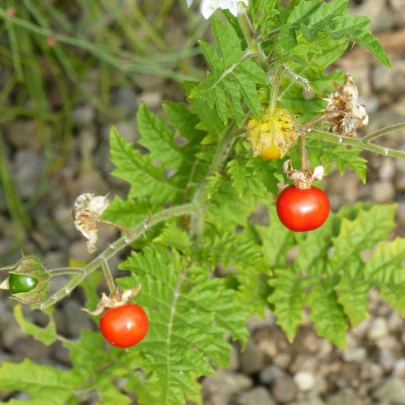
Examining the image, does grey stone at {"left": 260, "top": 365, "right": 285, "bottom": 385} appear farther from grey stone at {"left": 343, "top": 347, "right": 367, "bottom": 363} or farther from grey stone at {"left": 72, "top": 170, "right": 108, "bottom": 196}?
grey stone at {"left": 72, "top": 170, "right": 108, "bottom": 196}

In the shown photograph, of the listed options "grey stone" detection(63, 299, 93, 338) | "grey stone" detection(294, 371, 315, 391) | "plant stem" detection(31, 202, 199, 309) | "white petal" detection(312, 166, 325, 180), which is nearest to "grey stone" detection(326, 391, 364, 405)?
"grey stone" detection(294, 371, 315, 391)

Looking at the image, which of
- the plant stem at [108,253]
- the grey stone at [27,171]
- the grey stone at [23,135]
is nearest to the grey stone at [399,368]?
the plant stem at [108,253]

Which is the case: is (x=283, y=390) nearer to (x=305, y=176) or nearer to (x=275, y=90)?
(x=305, y=176)

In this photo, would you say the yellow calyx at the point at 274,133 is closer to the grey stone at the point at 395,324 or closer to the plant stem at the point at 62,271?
the plant stem at the point at 62,271

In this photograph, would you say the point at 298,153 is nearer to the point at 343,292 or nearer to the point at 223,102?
the point at 223,102

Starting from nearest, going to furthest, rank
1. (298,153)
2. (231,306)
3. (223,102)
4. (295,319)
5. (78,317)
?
(223,102), (298,153), (231,306), (295,319), (78,317)

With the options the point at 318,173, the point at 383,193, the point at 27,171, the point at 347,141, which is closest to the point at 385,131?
the point at 347,141

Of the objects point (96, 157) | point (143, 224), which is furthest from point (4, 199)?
point (143, 224)
